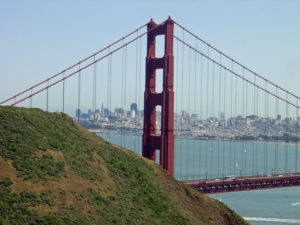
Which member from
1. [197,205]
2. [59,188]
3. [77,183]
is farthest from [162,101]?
[59,188]

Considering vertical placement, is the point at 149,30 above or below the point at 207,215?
above

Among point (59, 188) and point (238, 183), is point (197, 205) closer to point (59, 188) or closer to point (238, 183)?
point (59, 188)

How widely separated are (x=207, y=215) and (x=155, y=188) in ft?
11.9

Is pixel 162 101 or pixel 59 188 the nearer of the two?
pixel 59 188

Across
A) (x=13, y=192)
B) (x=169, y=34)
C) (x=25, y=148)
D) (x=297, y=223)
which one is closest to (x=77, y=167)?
(x=25, y=148)

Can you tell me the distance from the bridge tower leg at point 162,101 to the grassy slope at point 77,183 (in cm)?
773

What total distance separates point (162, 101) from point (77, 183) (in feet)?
56.4

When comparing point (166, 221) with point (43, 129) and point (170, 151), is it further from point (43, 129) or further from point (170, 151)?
point (170, 151)

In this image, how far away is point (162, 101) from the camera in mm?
37406

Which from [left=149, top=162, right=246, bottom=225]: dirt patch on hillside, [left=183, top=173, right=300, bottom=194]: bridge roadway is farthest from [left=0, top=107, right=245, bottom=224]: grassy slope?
[left=183, top=173, right=300, bottom=194]: bridge roadway

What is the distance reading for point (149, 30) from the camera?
40.5m

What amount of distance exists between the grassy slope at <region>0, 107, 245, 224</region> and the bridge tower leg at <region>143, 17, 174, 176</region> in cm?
773

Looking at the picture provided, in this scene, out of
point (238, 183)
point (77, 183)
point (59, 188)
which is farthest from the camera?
point (238, 183)

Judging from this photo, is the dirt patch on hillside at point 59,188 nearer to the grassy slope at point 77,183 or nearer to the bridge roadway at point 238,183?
the grassy slope at point 77,183
